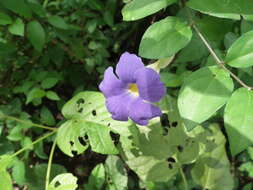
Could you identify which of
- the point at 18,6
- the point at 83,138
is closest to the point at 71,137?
the point at 83,138

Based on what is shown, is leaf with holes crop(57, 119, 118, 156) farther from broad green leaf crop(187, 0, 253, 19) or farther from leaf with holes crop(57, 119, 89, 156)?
broad green leaf crop(187, 0, 253, 19)

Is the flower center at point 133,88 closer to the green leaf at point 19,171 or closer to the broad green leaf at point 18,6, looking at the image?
the broad green leaf at point 18,6

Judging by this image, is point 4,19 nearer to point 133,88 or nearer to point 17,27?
point 17,27

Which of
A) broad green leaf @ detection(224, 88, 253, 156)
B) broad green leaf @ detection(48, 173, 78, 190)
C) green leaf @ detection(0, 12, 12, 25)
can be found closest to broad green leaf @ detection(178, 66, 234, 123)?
broad green leaf @ detection(224, 88, 253, 156)

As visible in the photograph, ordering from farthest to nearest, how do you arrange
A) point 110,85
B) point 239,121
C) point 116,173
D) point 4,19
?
point 116,173 → point 4,19 → point 110,85 → point 239,121

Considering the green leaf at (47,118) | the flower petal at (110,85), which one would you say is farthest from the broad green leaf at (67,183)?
the green leaf at (47,118)
